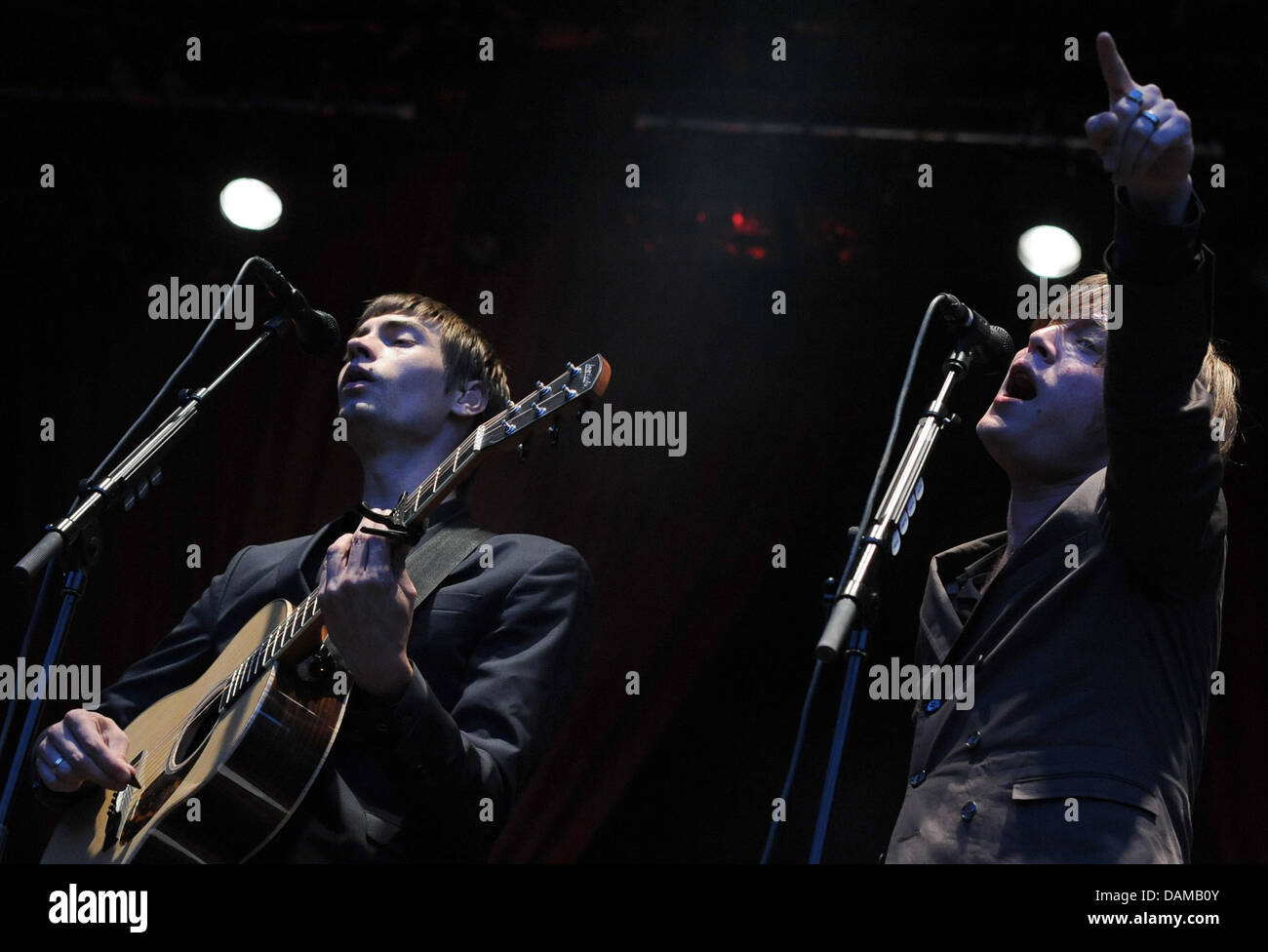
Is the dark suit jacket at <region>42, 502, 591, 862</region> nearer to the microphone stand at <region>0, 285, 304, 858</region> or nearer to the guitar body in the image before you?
the guitar body

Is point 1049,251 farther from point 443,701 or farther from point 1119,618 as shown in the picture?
point 443,701

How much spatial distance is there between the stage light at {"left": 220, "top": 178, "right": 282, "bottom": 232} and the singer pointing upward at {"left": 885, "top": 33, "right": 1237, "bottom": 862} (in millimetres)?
3182

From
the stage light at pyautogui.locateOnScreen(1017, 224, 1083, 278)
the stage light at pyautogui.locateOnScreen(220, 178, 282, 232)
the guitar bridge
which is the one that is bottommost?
the guitar bridge

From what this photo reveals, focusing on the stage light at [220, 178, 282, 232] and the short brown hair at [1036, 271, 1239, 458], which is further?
the stage light at [220, 178, 282, 232]

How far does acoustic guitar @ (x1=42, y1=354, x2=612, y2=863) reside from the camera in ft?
8.86

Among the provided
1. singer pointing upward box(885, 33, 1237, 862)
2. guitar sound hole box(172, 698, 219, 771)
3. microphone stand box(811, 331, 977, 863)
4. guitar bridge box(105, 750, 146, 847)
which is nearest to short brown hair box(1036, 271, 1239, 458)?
singer pointing upward box(885, 33, 1237, 862)

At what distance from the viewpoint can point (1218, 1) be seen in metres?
4.37

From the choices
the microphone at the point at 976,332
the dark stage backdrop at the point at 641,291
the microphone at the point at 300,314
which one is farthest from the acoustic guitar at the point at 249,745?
the dark stage backdrop at the point at 641,291

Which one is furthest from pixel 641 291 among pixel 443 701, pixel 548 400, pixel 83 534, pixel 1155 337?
pixel 1155 337

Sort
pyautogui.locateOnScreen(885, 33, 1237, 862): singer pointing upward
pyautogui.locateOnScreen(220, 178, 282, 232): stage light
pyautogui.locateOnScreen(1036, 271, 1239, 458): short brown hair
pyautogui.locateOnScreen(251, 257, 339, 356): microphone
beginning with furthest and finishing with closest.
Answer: pyautogui.locateOnScreen(220, 178, 282, 232): stage light, pyautogui.locateOnScreen(251, 257, 339, 356): microphone, pyautogui.locateOnScreen(1036, 271, 1239, 458): short brown hair, pyautogui.locateOnScreen(885, 33, 1237, 862): singer pointing upward

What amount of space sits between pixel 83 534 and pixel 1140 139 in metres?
2.13

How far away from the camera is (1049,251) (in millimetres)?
4773

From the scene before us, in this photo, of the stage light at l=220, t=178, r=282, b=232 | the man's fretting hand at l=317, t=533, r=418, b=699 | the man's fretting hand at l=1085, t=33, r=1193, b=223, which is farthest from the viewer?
the stage light at l=220, t=178, r=282, b=232
